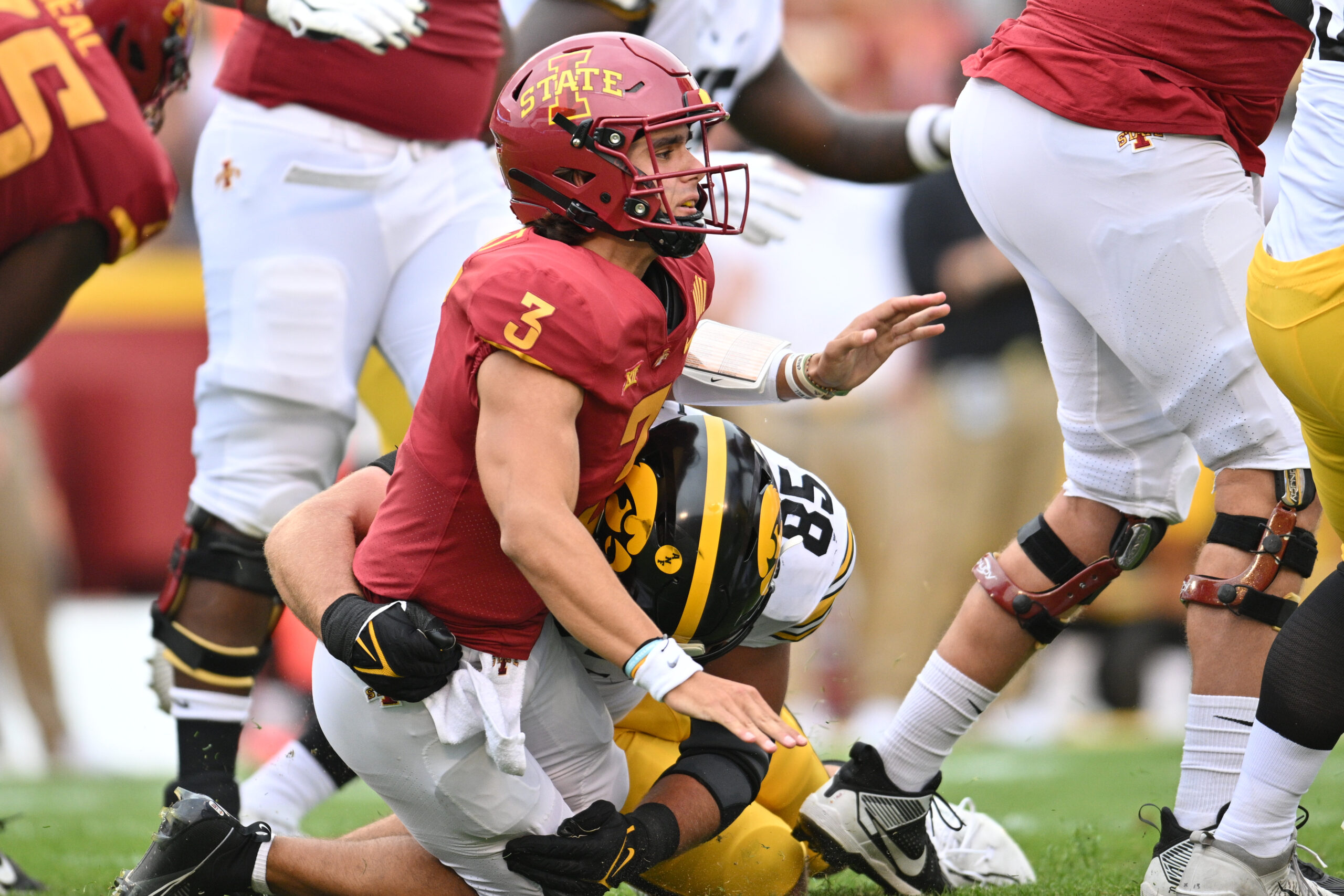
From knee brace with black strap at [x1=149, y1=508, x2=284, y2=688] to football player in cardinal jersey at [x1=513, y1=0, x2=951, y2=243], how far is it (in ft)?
4.29

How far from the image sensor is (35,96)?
313cm

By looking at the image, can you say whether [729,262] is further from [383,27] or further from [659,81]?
[659,81]

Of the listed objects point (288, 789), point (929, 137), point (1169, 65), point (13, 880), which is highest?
point (1169, 65)

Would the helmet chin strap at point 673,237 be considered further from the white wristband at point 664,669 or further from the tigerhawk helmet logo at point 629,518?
the white wristband at point 664,669

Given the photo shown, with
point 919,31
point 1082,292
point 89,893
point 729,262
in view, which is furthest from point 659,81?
point 919,31

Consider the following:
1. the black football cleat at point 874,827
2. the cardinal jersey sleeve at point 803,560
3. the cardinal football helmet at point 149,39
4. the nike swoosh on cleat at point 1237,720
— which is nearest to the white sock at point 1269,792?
the nike swoosh on cleat at point 1237,720

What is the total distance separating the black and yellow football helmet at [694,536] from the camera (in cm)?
234

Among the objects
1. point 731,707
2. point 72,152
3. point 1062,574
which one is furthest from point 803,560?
point 72,152

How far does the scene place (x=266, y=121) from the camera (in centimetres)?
325

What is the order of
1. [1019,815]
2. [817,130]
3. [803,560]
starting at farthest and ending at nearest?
[1019,815]
[817,130]
[803,560]

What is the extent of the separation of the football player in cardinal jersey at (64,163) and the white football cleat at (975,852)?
6.91 feet

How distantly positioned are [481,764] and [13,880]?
141cm

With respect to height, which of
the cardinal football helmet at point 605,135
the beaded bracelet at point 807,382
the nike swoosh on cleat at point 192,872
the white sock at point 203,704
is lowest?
the white sock at point 203,704

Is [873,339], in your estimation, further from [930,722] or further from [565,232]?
[930,722]
